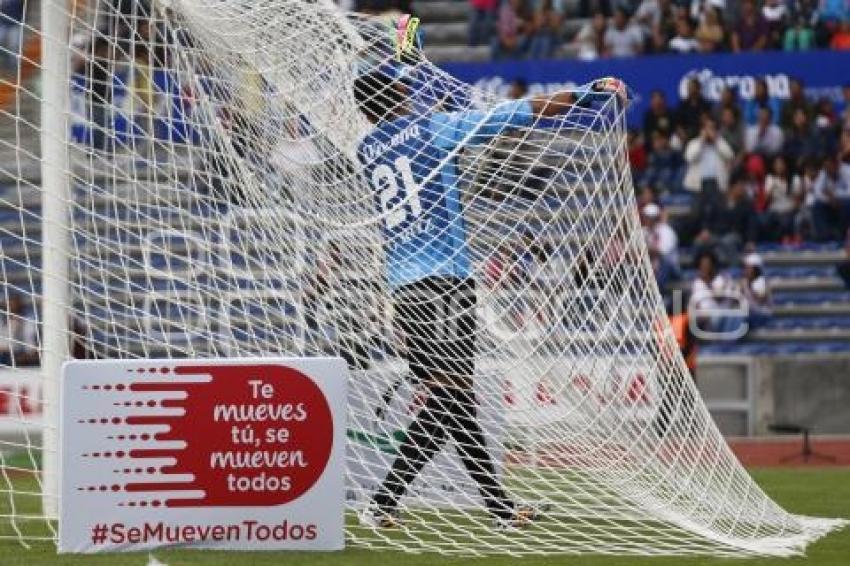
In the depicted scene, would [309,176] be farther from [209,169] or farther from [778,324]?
[778,324]

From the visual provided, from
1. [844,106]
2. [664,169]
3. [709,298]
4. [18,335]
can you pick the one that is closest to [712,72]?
[664,169]

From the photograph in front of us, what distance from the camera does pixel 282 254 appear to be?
10.3 meters

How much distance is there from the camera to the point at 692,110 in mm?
22781

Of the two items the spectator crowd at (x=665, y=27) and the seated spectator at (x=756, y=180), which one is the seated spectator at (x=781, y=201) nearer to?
the seated spectator at (x=756, y=180)

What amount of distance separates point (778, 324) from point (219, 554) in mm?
14169

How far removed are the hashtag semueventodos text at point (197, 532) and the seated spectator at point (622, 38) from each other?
1591 cm

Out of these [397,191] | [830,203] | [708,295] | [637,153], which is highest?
[397,191]

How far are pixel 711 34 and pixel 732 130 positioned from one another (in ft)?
4.72

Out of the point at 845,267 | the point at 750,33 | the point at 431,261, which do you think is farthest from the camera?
the point at 750,33

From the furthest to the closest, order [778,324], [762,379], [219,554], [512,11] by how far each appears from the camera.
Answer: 1. [512,11]
2. [778,324]
3. [762,379]
4. [219,554]

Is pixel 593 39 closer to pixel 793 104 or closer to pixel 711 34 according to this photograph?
pixel 711 34

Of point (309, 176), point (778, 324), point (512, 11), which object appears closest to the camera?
point (309, 176)

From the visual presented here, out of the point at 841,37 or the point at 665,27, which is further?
the point at 665,27

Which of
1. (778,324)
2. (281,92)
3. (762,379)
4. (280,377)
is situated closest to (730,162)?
(778,324)
